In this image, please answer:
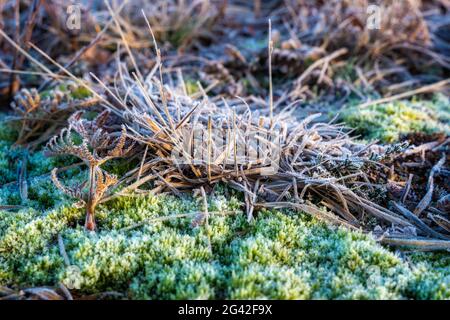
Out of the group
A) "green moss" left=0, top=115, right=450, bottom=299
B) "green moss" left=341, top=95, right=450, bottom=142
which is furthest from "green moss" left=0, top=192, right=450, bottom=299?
"green moss" left=341, top=95, right=450, bottom=142

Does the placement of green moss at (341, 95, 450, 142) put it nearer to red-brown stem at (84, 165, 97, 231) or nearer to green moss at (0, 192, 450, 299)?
green moss at (0, 192, 450, 299)

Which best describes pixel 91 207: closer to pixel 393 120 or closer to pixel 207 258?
pixel 207 258

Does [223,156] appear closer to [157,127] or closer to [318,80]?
[157,127]

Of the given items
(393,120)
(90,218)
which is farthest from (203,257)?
(393,120)

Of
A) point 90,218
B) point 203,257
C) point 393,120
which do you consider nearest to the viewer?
point 203,257

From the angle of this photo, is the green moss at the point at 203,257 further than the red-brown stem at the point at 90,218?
No

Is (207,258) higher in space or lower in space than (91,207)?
lower

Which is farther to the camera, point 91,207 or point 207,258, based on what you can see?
point 91,207

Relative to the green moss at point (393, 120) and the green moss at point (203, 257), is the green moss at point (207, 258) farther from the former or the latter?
the green moss at point (393, 120)

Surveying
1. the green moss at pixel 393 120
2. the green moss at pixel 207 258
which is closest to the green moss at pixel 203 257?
the green moss at pixel 207 258
